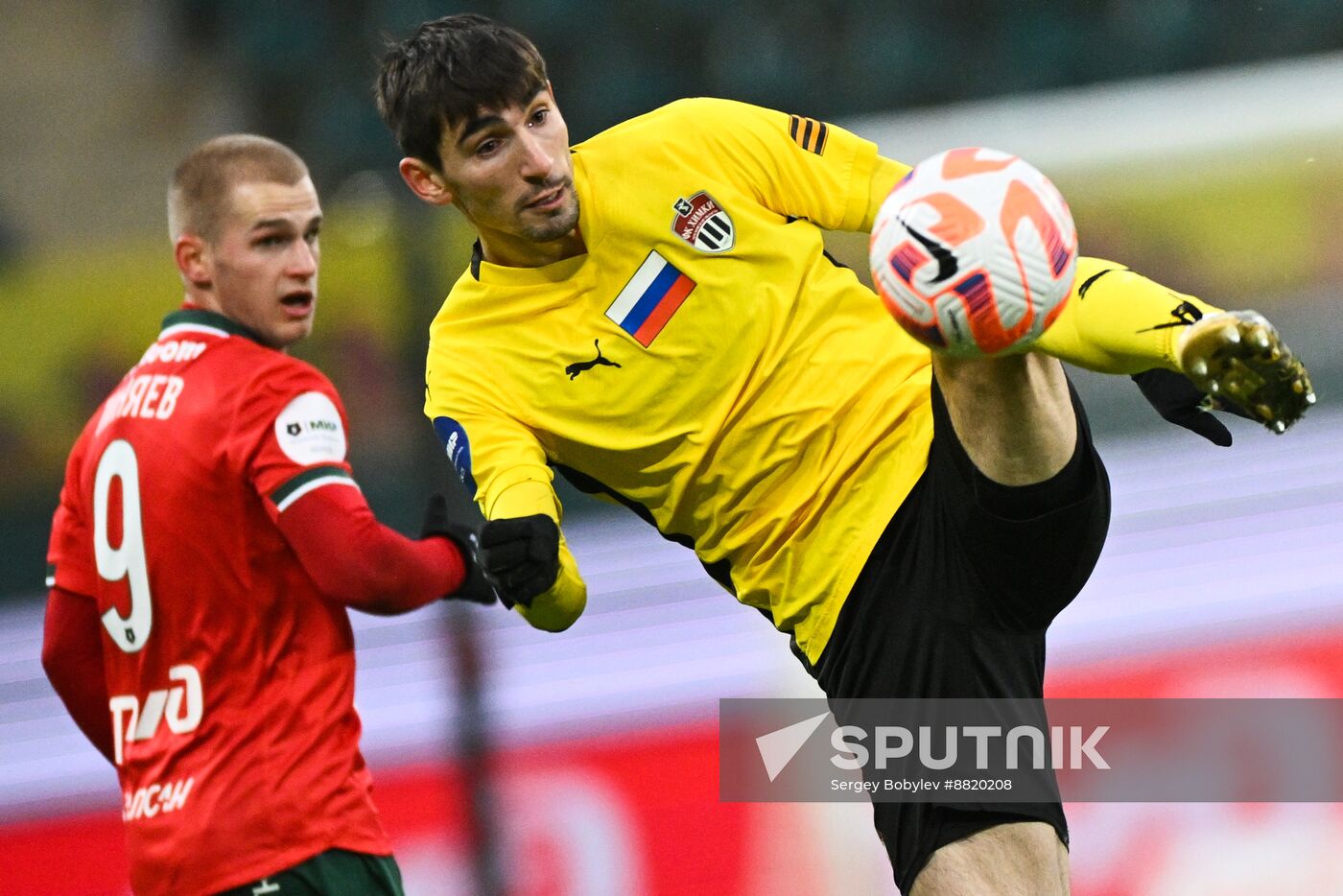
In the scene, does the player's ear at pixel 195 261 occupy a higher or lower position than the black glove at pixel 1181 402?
higher

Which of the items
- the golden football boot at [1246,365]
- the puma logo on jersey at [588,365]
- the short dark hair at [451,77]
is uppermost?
the short dark hair at [451,77]

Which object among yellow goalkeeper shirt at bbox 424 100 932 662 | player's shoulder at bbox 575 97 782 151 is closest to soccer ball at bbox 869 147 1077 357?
yellow goalkeeper shirt at bbox 424 100 932 662

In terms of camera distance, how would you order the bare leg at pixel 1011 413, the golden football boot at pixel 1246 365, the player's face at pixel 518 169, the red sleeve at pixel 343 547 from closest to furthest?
the golden football boot at pixel 1246 365 < the bare leg at pixel 1011 413 < the red sleeve at pixel 343 547 < the player's face at pixel 518 169

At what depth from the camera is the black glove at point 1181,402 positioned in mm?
2668

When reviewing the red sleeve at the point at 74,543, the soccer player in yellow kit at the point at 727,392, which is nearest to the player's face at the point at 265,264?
the soccer player in yellow kit at the point at 727,392

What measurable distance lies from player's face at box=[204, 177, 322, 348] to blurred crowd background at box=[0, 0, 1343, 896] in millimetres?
1398

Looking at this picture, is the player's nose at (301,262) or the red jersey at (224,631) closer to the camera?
the red jersey at (224,631)

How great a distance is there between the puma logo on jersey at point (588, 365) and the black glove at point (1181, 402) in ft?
2.91

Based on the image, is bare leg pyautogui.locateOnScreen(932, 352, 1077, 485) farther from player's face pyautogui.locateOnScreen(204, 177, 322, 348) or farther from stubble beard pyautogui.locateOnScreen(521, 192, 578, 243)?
player's face pyautogui.locateOnScreen(204, 177, 322, 348)

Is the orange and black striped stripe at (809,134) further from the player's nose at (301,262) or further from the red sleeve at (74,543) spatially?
the red sleeve at (74,543)

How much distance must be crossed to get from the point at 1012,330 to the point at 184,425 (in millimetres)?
1397

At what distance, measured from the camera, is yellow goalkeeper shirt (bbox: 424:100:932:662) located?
2969 mm

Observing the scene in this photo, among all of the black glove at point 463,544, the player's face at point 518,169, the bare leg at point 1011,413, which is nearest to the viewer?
the bare leg at point 1011,413

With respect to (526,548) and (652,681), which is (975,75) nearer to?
(652,681)
